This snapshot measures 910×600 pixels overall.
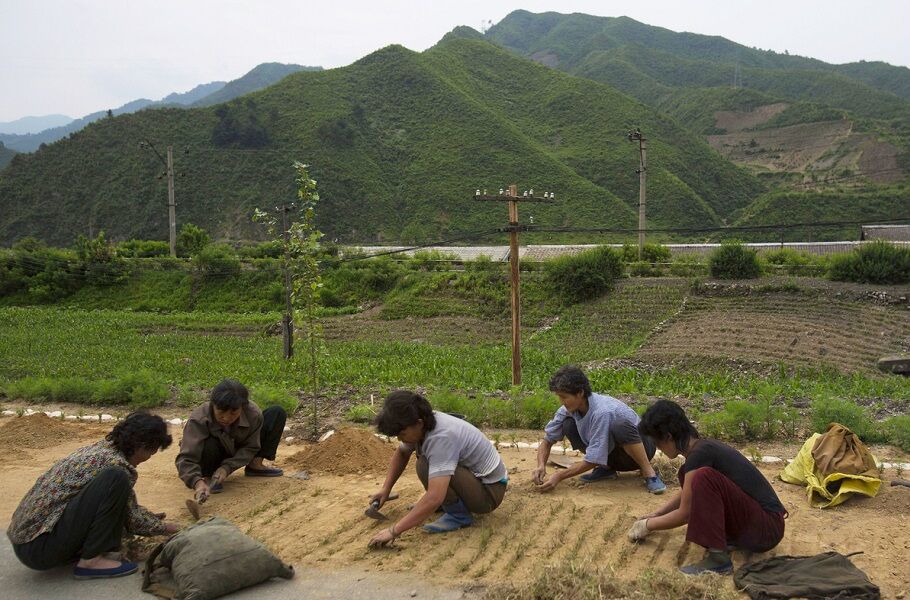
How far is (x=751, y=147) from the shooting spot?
241 ft

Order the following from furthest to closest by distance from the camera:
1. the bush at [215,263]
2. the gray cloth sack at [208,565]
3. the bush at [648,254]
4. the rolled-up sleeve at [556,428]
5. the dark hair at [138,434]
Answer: the bush at [215,263], the bush at [648,254], the rolled-up sleeve at [556,428], the dark hair at [138,434], the gray cloth sack at [208,565]

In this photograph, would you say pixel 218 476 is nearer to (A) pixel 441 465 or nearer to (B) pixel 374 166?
(A) pixel 441 465

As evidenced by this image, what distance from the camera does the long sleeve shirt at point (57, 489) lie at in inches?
172

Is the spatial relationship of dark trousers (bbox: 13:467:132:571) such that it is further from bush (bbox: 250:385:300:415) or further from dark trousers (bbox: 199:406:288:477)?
bush (bbox: 250:385:300:415)

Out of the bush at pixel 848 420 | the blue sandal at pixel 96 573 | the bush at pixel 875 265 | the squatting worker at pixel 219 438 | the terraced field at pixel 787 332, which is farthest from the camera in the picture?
the bush at pixel 875 265

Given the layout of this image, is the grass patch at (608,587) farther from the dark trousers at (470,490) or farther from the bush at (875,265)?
the bush at (875,265)

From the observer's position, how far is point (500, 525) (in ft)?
16.7

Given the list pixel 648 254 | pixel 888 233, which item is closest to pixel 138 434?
pixel 648 254

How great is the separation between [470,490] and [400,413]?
84 cm

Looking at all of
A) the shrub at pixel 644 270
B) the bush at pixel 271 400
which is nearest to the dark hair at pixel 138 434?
the bush at pixel 271 400

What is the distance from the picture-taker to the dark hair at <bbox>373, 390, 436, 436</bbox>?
455 cm

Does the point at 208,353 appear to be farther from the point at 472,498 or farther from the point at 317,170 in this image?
the point at 317,170

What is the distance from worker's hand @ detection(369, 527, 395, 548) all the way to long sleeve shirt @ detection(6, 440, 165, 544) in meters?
1.59

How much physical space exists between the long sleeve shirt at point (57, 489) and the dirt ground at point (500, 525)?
1.20 metres
